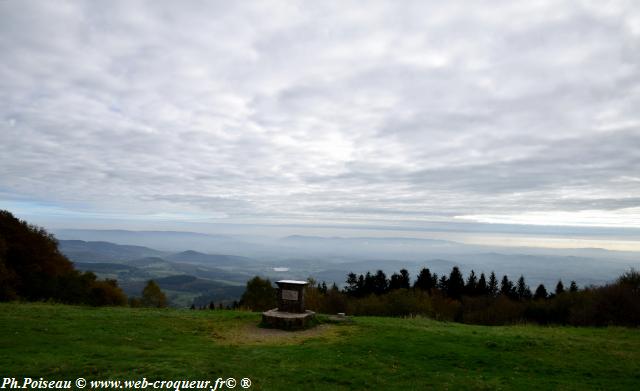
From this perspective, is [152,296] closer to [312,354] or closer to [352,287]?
[352,287]

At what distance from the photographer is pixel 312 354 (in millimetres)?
11086

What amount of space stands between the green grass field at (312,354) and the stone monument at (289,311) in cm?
65

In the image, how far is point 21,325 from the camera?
1262cm

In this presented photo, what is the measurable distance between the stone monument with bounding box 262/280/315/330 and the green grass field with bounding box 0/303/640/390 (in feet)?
2.14

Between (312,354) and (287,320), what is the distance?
510 cm

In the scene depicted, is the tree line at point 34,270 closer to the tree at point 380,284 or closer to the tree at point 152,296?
the tree at point 152,296

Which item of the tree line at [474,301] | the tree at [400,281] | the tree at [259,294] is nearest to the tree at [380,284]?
the tree line at [474,301]

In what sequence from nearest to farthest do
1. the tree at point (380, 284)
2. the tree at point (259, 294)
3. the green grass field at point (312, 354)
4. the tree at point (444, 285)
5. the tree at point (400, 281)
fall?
the green grass field at point (312, 354)
the tree at point (259, 294)
the tree at point (400, 281)
the tree at point (380, 284)
the tree at point (444, 285)

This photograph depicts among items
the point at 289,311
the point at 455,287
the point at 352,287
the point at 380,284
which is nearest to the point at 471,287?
the point at 455,287

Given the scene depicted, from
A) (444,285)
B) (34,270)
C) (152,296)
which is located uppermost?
(34,270)

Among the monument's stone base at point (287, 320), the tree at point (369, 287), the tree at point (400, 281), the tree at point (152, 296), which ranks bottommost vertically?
the tree at point (152, 296)

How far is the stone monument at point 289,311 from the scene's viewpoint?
16.1 metres

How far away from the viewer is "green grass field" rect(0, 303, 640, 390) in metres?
8.60

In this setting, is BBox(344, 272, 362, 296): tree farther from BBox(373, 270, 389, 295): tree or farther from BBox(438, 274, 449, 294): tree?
BBox(438, 274, 449, 294): tree
